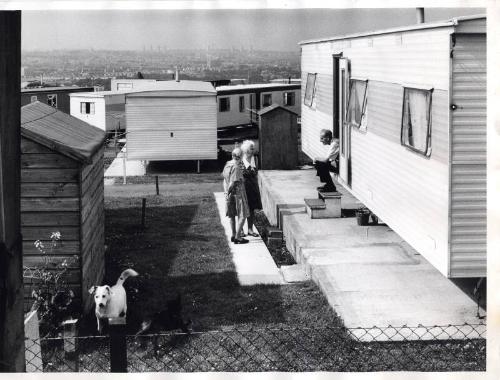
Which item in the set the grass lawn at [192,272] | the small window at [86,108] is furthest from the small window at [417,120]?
the small window at [86,108]

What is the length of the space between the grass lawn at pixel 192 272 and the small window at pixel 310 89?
2.31 metres

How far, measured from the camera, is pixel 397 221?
734cm

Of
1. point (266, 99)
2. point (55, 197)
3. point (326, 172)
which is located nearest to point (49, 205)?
point (55, 197)

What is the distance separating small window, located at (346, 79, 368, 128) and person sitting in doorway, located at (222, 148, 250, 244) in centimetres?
135

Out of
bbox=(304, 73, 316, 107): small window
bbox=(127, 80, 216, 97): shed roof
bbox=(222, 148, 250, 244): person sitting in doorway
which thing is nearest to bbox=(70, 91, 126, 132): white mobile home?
bbox=(127, 80, 216, 97): shed roof

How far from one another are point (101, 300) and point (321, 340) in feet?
5.25

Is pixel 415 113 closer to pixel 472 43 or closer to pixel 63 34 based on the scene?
pixel 472 43

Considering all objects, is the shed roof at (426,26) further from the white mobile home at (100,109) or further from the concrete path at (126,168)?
the white mobile home at (100,109)

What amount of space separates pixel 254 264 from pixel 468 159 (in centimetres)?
309

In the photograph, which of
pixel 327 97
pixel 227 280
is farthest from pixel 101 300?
pixel 327 97

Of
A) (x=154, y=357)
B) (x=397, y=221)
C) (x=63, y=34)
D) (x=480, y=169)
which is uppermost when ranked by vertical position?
(x=63, y=34)

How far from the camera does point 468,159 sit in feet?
19.2

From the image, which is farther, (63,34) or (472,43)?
(472,43)

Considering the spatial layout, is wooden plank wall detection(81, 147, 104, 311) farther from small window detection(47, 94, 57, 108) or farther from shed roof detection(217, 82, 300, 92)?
small window detection(47, 94, 57, 108)
